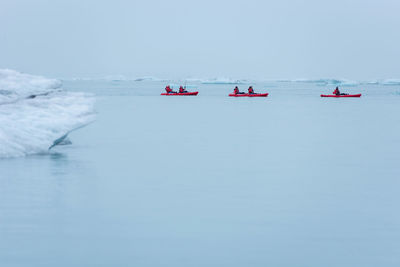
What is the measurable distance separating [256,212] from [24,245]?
3553 millimetres

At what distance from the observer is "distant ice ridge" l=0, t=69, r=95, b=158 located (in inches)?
586

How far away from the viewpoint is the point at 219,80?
171 m

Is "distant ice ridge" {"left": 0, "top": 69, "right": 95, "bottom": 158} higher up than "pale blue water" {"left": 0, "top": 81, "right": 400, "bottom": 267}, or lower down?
higher up

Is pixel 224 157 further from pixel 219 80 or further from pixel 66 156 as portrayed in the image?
pixel 219 80

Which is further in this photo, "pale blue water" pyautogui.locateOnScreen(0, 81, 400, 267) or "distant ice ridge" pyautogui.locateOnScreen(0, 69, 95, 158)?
"distant ice ridge" pyautogui.locateOnScreen(0, 69, 95, 158)

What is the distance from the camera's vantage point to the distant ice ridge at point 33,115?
48.8 feet

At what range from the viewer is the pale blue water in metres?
7.70

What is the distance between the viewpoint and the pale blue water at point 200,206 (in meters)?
7.70

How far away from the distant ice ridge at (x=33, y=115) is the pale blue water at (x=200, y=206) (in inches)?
15.6

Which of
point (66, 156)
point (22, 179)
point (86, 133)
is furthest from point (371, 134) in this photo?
point (22, 179)

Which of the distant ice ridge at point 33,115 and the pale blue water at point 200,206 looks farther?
the distant ice ridge at point 33,115

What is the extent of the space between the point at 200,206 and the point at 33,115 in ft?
23.8

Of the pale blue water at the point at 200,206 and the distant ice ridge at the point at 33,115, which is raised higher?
the distant ice ridge at the point at 33,115

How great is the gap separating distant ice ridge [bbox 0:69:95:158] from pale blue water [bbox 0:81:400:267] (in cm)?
40
